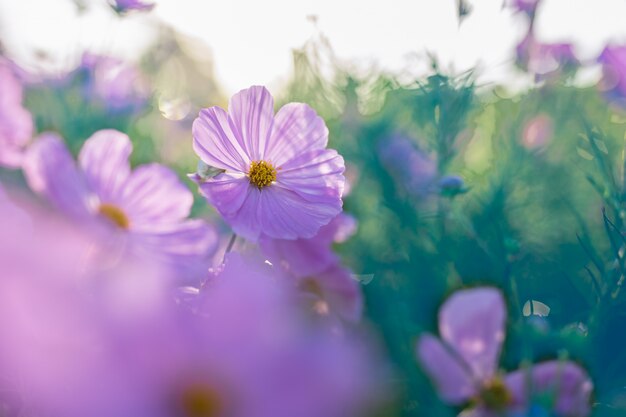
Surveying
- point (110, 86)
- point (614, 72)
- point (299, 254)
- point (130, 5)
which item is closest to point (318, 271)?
point (299, 254)

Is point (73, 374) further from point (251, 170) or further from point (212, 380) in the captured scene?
point (251, 170)

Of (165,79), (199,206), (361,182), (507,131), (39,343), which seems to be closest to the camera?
(39,343)

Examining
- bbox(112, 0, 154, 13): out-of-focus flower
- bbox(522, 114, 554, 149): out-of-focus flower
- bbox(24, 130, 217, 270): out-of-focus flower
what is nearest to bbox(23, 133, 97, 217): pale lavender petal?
bbox(24, 130, 217, 270): out-of-focus flower

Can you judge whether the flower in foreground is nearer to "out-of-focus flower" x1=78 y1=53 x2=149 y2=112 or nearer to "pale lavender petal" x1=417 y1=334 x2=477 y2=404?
"pale lavender petal" x1=417 y1=334 x2=477 y2=404

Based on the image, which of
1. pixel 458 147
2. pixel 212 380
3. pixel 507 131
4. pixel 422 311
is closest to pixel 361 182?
pixel 458 147

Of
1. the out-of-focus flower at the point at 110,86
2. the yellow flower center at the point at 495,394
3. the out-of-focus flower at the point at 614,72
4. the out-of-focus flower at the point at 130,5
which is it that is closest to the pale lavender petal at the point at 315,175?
the yellow flower center at the point at 495,394

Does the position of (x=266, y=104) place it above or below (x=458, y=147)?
below

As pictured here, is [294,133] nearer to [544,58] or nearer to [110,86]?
[544,58]
